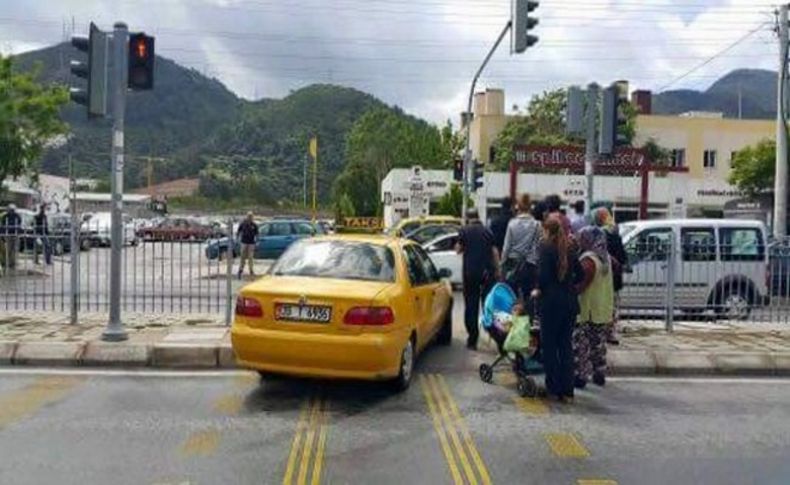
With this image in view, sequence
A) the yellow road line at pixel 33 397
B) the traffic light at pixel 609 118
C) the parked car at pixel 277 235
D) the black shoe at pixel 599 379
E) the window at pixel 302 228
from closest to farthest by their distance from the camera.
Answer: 1. the yellow road line at pixel 33 397
2. the black shoe at pixel 599 379
3. the traffic light at pixel 609 118
4. the parked car at pixel 277 235
5. the window at pixel 302 228

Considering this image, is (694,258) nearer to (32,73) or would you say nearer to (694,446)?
(694,446)

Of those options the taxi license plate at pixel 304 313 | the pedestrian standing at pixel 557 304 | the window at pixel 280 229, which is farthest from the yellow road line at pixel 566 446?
the window at pixel 280 229

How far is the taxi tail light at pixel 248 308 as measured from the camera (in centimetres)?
857

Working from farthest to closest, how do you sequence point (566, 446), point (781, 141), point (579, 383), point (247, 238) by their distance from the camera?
1. point (781, 141)
2. point (247, 238)
3. point (579, 383)
4. point (566, 446)

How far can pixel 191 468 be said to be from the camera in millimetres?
6398

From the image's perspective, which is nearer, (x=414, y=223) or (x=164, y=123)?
(x=414, y=223)

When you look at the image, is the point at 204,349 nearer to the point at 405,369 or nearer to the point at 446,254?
the point at 405,369

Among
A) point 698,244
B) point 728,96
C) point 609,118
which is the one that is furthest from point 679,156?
point 728,96

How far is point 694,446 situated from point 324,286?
3.52 m

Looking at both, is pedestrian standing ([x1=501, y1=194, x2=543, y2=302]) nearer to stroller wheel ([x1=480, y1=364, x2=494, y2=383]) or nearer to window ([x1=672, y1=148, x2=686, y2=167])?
stroller wheel ([x1=480, y1=364, x2=494, y2=383])

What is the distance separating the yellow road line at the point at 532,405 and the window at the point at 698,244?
5864mm

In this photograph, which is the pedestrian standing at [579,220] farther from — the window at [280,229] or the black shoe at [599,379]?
the window at [280,229]

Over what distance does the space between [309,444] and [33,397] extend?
3.10m

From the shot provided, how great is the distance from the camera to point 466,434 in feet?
24.5
